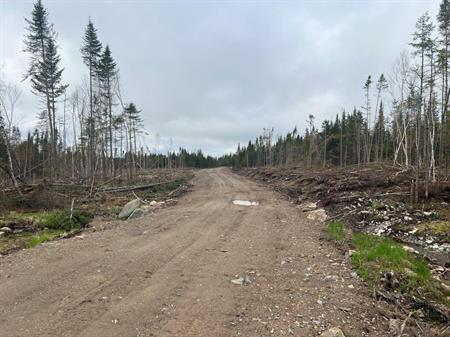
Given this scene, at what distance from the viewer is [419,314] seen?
4879 mm

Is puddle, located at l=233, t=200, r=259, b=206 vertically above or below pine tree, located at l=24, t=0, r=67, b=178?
below

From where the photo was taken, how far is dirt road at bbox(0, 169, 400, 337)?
13.3 feet

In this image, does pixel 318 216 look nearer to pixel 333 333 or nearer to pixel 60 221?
pixel 333 333

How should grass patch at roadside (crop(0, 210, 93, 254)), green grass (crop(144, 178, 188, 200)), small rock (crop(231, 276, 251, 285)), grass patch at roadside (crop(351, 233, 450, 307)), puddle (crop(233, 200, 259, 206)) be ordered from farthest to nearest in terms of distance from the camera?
green grass (crop(144, 178, 188, 200)) → puddle (crop(233, 200, 259, 206)) → grass patch at roadside (crop(0, 210, 93, 254)) → grass patch at roadside (crop(351, 233, 450, 307)) → small rock (crop(231, 276, 251, 285))

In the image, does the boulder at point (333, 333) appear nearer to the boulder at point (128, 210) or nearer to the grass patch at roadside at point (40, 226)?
the grass patch at roadside at point (40, 226)

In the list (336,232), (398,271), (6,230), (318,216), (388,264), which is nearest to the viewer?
(398,271)

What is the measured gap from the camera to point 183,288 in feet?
17.1

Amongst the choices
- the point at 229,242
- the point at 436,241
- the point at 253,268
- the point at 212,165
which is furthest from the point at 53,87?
the point at 212,165

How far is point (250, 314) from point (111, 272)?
2977mm

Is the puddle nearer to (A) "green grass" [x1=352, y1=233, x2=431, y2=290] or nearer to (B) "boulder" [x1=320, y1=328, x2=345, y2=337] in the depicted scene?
(A) "green grass" [x1=352, y1=233, x2=431, y2=290]

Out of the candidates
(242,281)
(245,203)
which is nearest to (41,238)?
(242,281)

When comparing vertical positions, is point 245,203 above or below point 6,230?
above

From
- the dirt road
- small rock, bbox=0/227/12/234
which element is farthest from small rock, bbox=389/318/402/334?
small rock, bbox=0/227/12/234

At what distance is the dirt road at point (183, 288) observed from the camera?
4059 mm
